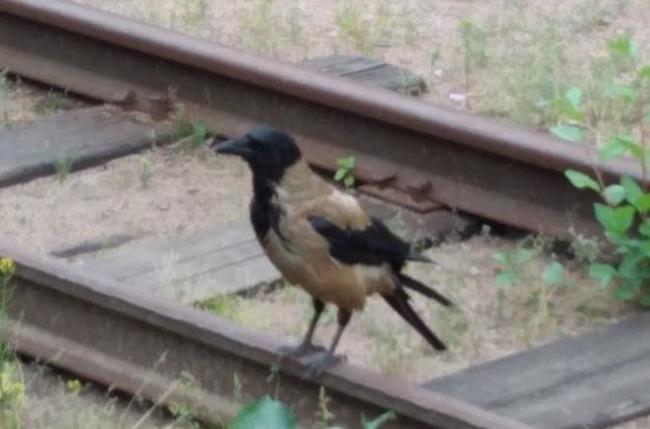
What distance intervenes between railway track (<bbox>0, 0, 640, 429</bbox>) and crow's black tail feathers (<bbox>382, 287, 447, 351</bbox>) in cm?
38

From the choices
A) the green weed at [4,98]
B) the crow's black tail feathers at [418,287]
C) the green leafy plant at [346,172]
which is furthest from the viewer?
the green weed at [4,98]

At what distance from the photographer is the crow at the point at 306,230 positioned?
538cm

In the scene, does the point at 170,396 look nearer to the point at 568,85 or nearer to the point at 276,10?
the point at 568,85

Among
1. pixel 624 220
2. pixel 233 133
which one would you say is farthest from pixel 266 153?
pixel 233 133

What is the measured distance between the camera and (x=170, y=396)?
569cm

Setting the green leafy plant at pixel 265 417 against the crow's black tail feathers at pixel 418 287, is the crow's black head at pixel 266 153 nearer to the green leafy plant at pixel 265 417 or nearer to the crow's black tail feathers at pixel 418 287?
the crow's black tail feathers at pixel 418 287

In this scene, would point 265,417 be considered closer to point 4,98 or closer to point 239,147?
point 239,147

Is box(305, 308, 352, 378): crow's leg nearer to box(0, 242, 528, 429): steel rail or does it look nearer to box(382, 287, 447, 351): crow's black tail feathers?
box(0, 242, 528, 429): steel rail

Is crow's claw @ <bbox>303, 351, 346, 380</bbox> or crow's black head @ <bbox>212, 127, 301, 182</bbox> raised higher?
crow's black head @ <bbox>212, 127, 301, 182</bbox>

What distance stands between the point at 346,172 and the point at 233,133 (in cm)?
65

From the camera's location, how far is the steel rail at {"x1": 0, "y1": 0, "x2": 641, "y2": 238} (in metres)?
6.95

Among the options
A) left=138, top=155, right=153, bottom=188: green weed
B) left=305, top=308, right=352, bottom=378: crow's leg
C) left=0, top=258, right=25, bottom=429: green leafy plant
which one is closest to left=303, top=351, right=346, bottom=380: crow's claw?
left=305, top=308, right=352, bottom=378: crow's leg

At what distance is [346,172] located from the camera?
753 centimetres

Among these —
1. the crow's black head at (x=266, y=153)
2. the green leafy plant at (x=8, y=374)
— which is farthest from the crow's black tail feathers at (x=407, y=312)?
the green leafy plant at (x=8, y=374)
